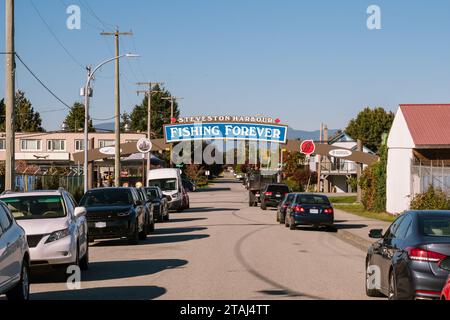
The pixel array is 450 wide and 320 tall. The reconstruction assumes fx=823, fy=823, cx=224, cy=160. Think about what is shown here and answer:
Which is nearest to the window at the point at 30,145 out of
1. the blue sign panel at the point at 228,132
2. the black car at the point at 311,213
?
the blue sign panel at the point at 228,132

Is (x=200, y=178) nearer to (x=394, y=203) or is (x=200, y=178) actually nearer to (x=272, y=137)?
(x=272, y=137)

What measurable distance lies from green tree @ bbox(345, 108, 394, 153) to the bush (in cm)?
9242

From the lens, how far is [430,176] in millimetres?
35719

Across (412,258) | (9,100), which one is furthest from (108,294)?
(9,100)

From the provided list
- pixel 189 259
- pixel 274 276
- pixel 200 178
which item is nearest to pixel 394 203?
pixel 189 259

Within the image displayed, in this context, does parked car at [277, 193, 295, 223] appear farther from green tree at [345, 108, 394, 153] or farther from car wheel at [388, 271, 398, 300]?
green tree at [345, 108, 394, 153]

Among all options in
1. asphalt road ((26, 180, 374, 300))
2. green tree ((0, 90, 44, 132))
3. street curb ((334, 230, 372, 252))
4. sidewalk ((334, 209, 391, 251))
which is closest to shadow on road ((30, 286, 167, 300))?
asphalt road ((26, 180, 374, 300))

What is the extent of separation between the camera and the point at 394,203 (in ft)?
136

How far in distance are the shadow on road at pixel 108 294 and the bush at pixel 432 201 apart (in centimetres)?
2061

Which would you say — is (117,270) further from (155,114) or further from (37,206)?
(155,114)

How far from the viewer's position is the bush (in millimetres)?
32500

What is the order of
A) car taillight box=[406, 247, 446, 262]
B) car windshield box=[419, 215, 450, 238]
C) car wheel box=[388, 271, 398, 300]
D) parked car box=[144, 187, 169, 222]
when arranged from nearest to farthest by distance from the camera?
1. car taillight box=[406, 247, 446, 262]
2. car wheel box=[388, 271, 398, 300]
3. car windshield box=[419, 215, 450, 238]
4. parked car box=[144, 187, 169, 222]

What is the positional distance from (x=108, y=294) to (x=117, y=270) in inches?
157

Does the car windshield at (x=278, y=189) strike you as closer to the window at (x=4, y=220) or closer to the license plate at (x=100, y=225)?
the license plate at (x=100, y=225)
